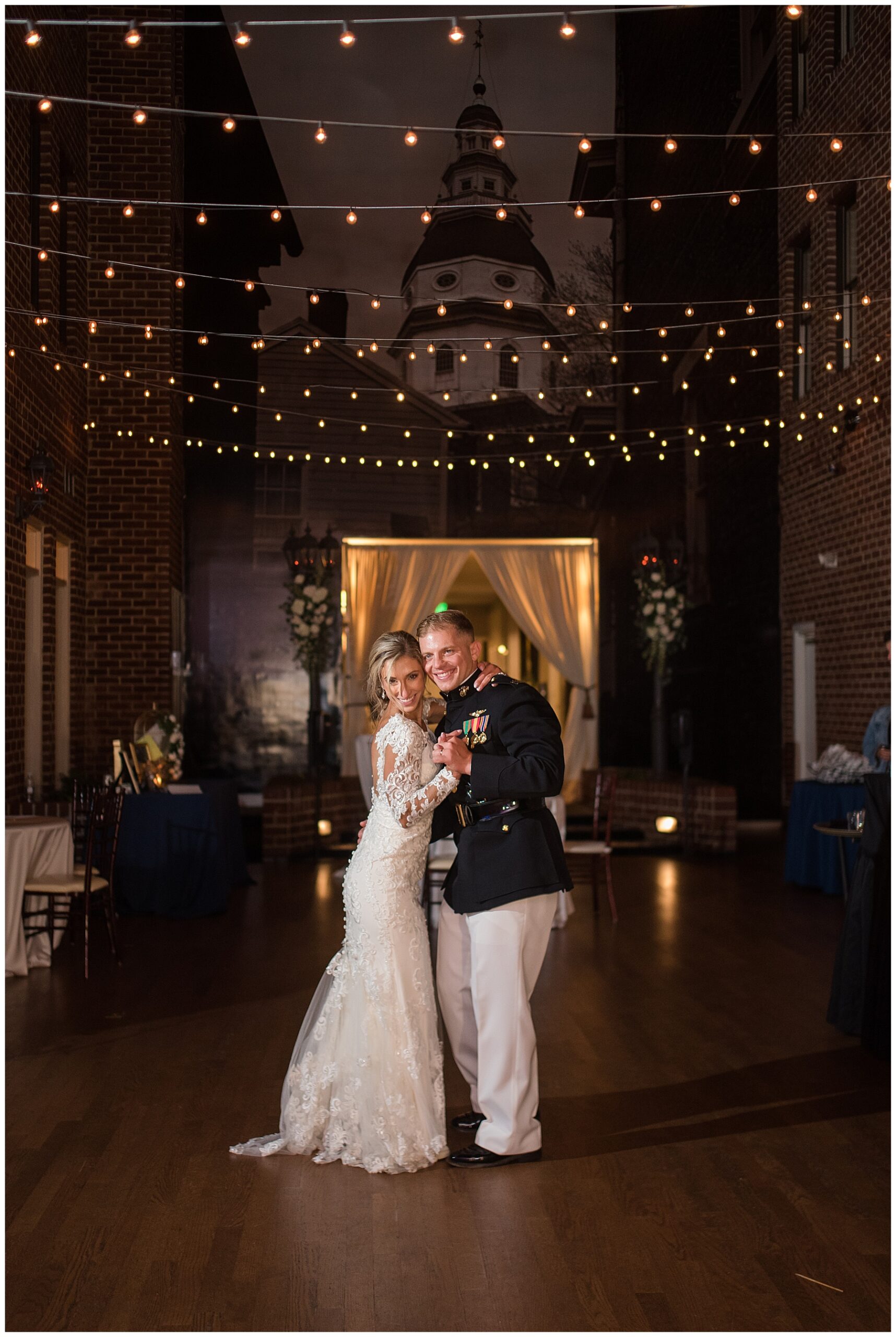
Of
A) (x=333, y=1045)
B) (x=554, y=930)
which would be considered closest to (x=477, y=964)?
(x=333, y=1045)

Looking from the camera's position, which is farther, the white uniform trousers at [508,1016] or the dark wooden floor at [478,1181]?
the white uniform trousers at [508,1016]

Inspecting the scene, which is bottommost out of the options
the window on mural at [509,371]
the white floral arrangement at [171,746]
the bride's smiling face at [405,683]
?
the white floral arrangement at [171,746]

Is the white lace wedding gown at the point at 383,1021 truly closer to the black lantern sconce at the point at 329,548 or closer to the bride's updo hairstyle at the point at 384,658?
the bride's updo hairstyle at the point at 384,658

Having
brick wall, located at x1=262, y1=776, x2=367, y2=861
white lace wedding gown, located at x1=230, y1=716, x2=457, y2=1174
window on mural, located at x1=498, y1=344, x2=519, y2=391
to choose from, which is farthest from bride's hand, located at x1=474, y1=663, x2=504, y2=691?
window on mural, located at x1=498, y1=344, x2=519, y2=391

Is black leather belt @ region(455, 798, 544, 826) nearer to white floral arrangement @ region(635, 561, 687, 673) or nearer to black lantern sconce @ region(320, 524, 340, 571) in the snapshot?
white floral arrangement @ region(635, 561, 687, 673)

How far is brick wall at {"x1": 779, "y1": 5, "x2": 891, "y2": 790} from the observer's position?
912 centimetres

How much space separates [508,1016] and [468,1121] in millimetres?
624

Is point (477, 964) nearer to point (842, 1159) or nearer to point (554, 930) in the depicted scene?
point (842, 1159)

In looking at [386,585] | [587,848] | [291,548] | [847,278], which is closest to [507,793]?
[587,848]

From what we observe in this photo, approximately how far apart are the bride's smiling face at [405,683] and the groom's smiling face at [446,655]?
0.14 ft

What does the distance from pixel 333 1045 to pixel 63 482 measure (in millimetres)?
6858

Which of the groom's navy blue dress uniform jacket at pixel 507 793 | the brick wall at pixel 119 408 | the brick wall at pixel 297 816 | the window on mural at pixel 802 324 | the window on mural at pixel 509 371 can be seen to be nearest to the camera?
the groom's navy blue dress uniform jacket at pixel 507 793

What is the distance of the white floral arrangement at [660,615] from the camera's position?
1148 centimetres

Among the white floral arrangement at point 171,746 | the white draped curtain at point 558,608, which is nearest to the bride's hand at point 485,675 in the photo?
the white floral arrangement at point 171,746
